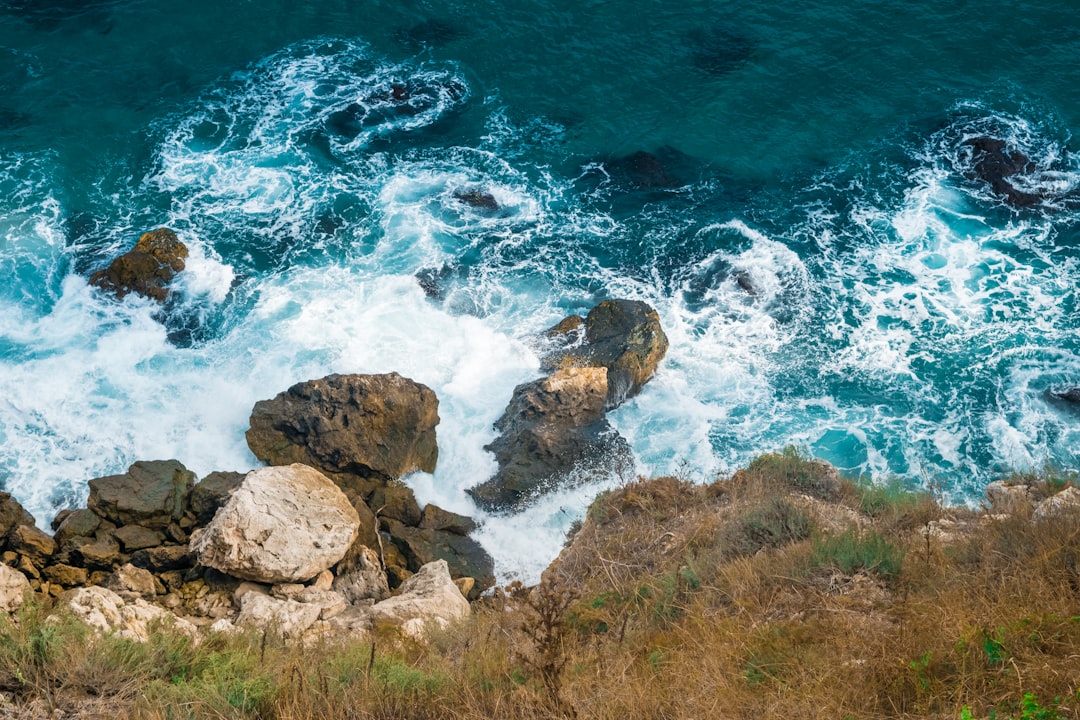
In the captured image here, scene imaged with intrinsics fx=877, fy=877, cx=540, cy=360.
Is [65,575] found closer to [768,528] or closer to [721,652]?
[768,528]

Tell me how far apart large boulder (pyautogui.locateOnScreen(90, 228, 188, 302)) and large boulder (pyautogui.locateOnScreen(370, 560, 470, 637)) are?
10196 millimetres

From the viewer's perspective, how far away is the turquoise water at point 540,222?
658 inches

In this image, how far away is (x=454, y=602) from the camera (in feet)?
37.0

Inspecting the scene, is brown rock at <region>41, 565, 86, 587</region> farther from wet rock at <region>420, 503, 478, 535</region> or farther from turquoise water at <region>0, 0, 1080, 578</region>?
wet rock at <region>420, 503, 478, 535</region>

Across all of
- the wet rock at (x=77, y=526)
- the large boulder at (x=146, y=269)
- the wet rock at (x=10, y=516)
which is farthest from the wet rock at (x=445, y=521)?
the large boulder at (x=146, y=269)

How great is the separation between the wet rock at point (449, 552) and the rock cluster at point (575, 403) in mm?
1040

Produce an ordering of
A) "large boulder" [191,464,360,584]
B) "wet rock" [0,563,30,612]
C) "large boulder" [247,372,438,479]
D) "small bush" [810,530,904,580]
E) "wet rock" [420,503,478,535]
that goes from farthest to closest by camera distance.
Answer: "large boulder" [247,372,438,479] → "wet rock" [420,503,478,535] → "large boulder" [191,464,360,584] → "wet rock" [0,563,30,612] → "small bush" [810,530,904,580]

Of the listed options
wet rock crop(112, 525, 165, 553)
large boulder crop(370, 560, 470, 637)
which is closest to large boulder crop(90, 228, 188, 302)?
wet rock crop(112, 525, 165, 553)

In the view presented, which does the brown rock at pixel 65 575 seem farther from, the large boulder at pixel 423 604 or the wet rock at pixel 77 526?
the large boulder at pixel 423 604

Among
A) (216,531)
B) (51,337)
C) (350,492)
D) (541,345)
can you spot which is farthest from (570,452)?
(51,337)

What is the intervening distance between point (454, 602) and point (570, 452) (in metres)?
5.21

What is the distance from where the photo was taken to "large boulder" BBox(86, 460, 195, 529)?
534 inches

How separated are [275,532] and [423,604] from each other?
2.81 metres

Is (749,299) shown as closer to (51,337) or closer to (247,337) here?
(247,337)
